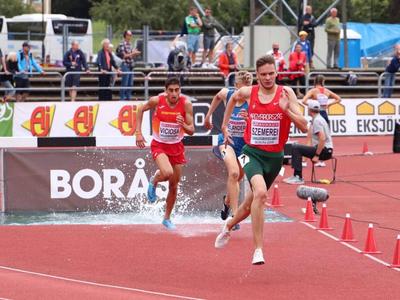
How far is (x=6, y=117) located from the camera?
1026 inches

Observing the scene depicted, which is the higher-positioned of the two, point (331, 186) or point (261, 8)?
point (261, 8)

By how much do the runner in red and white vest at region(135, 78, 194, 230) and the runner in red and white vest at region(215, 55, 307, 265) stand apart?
260 centimetres

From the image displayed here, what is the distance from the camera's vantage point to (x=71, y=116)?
26.1 metres

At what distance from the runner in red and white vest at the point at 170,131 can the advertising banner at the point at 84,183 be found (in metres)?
1.70

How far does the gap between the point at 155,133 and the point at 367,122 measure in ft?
53.0

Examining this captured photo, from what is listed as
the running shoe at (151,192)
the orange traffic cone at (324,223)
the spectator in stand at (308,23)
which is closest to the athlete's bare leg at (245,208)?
the orange traffic cone at (324,223)

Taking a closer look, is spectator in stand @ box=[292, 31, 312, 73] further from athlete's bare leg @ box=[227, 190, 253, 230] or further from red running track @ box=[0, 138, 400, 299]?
athlete's bare leg @ box=[227, 190, 253, 230]

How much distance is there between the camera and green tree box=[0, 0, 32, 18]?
58.5m

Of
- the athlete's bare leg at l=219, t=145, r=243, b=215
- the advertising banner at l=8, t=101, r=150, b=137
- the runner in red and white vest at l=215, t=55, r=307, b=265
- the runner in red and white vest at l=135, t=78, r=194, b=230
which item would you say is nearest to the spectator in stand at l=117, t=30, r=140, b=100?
the advertising banner at l=8, t=101, r=150, b=137

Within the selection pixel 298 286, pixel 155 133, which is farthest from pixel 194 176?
pixel 298 286

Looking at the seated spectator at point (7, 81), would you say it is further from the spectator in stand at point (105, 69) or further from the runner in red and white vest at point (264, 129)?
the runner in red and white vest at point (264, 129)

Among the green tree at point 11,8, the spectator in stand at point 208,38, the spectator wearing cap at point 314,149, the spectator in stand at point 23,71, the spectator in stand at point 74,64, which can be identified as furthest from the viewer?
→ the green tree at point 11,8

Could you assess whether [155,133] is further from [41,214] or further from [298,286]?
[298,286]

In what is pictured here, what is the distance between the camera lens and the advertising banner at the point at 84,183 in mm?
15516
